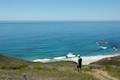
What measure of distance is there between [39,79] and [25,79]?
7.67 feet

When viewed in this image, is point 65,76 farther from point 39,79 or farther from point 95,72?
point 95,72

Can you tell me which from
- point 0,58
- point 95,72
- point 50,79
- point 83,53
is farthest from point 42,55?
point 50,79

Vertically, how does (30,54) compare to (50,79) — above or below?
below

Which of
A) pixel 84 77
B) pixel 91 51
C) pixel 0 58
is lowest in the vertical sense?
pixel 91 51

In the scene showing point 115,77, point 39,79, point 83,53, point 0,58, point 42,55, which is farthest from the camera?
point 83,53

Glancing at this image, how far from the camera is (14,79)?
24.3 meters

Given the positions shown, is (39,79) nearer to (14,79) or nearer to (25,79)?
(25,79)

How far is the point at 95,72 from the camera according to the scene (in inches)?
1460

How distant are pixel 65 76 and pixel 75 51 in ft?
333

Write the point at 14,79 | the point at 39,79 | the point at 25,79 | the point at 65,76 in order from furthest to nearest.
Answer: the point at 65,76 → the point at 39,79 → the point at 25,79 → the point at 14,79

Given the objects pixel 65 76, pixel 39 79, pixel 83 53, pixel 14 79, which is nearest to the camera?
pixel 14 79

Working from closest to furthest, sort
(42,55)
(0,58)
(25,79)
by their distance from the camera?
(25,79), (0,58), (42,55)

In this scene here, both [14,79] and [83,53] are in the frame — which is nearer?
[14,79]

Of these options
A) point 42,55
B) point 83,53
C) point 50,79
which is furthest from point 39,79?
point 83,53
